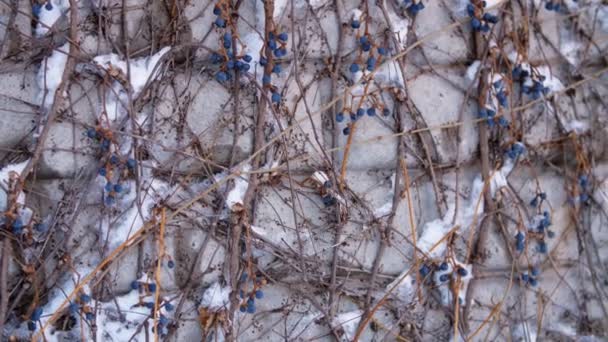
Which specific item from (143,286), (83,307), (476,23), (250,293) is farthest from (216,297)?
(476,23)

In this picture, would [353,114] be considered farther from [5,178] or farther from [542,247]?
[5,178]

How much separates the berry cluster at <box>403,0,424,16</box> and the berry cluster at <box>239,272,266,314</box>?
0.86 m

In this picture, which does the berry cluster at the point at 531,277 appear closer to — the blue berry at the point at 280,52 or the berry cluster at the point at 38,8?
the blue berry at the point at 280,52

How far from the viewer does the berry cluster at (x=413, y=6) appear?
2.09 meters

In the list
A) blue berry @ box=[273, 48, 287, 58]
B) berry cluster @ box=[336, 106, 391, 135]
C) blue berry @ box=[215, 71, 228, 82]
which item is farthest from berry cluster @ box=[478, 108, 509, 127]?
blue berry @ box=[215, 71, 228, 82]

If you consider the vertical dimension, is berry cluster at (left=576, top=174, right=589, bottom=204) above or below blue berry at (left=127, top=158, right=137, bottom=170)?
above

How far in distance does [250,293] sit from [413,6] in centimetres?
92

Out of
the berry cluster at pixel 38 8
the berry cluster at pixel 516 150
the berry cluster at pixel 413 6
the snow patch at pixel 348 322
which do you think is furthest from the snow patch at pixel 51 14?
the berry cluster at pixel 516 150

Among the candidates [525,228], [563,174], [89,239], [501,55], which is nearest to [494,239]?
[525,228]

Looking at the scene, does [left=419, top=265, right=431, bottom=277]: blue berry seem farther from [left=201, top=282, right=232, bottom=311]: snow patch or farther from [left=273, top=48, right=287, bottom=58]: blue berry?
[left=273, top=48, right=287, bottom=58]: blue berry

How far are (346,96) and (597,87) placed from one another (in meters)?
0.91

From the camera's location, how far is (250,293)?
1.91 metres

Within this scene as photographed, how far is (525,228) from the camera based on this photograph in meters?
2.25

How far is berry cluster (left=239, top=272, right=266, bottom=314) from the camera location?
188 cm
